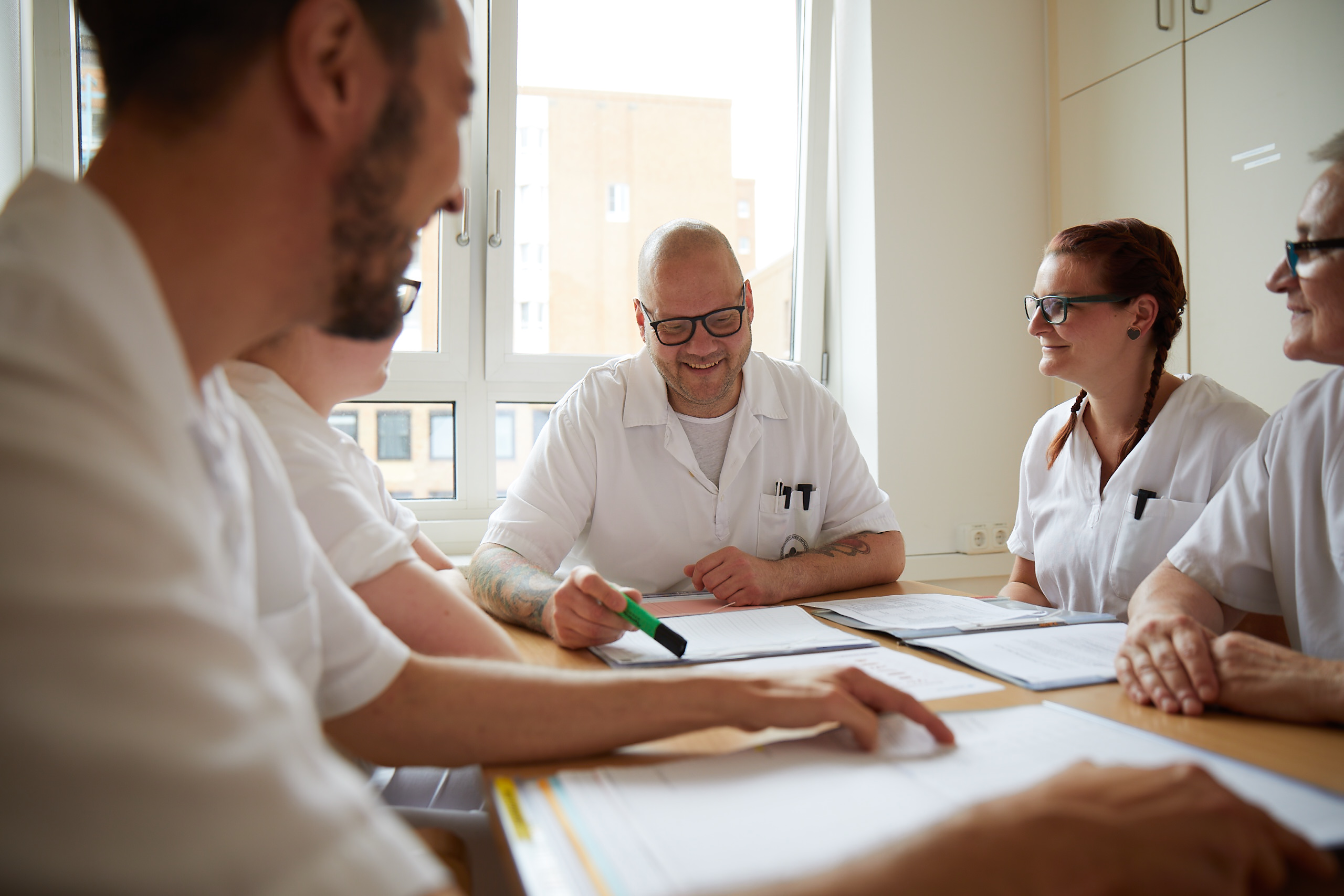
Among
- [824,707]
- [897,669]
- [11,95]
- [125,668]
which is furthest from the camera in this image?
[11,95]

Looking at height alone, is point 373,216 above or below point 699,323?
below

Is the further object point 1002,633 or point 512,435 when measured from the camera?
point 512,435

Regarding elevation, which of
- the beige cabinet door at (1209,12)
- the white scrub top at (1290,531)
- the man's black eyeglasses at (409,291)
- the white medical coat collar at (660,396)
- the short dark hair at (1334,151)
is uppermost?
the beige cabinet door at (1209,12)

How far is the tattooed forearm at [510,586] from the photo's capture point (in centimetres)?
138

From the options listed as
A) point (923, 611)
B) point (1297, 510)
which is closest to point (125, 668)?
point (923, 611)

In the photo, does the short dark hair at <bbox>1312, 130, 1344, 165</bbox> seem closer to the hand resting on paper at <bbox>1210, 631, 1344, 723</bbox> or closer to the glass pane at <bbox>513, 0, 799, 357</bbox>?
the hand resting on paper at <bbox>1210, 631, 1344, 723</bbox>

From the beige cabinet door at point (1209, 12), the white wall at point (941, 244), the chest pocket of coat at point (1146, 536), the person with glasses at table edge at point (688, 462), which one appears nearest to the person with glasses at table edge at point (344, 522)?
the person with glasses at table edge at point (688, 462)

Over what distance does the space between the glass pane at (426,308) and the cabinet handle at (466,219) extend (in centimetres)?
8

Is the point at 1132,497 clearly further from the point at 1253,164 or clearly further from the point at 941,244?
the point at 941,244

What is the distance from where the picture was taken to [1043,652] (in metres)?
1.12

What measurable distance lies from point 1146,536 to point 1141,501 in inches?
3.1

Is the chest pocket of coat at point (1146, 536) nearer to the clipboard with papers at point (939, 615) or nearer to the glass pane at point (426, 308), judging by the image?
the clipboard with papers at point (939, 615)

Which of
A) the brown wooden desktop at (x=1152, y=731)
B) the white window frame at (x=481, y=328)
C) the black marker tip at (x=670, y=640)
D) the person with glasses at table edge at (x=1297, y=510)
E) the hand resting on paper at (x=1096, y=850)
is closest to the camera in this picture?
the hand resting on paper at (x=1096, y=850)

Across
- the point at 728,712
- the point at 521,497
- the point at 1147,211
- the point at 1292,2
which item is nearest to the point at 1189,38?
the point at 1292,2
